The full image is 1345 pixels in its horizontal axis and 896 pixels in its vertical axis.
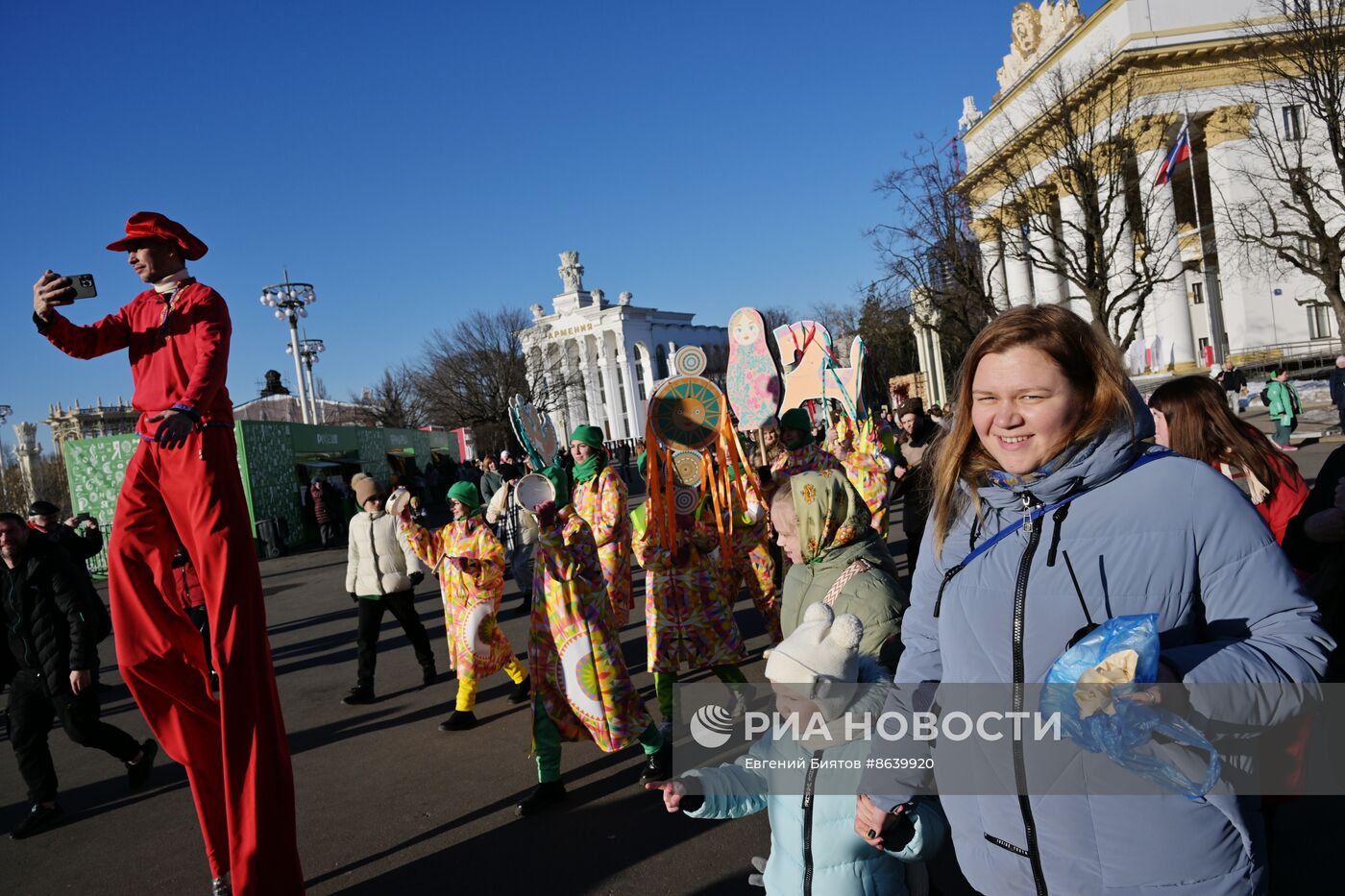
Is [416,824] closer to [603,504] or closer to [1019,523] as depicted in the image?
[603,504]

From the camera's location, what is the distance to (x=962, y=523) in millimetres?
2047

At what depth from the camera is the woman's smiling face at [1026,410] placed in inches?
73.6

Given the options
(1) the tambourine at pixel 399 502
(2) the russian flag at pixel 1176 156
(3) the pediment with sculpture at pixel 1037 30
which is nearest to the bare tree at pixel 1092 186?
(2) the russian flag at pixel 1176 156

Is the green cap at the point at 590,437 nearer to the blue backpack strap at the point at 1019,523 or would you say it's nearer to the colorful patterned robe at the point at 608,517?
the colorful patterned robe at the point at 608,517

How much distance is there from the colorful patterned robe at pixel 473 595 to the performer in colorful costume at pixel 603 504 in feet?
3.08

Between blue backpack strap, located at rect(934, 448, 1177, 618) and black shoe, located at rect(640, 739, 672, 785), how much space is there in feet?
11.1

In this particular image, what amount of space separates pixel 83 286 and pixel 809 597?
2988 millimetres

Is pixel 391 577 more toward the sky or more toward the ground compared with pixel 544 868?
more toward the sky

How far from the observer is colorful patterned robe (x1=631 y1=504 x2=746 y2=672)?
5539 mm

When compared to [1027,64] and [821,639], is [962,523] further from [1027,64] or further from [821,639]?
[1027,64]

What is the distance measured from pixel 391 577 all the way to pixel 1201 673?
22.8ft

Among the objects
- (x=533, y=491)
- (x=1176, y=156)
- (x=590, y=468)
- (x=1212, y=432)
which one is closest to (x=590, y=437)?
(x=590, y=468)

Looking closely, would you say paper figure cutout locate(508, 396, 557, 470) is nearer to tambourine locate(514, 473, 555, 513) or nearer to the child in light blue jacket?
tambourine locate(514, 473, 555, 513)

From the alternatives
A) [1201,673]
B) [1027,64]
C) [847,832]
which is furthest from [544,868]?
[1027,64]
